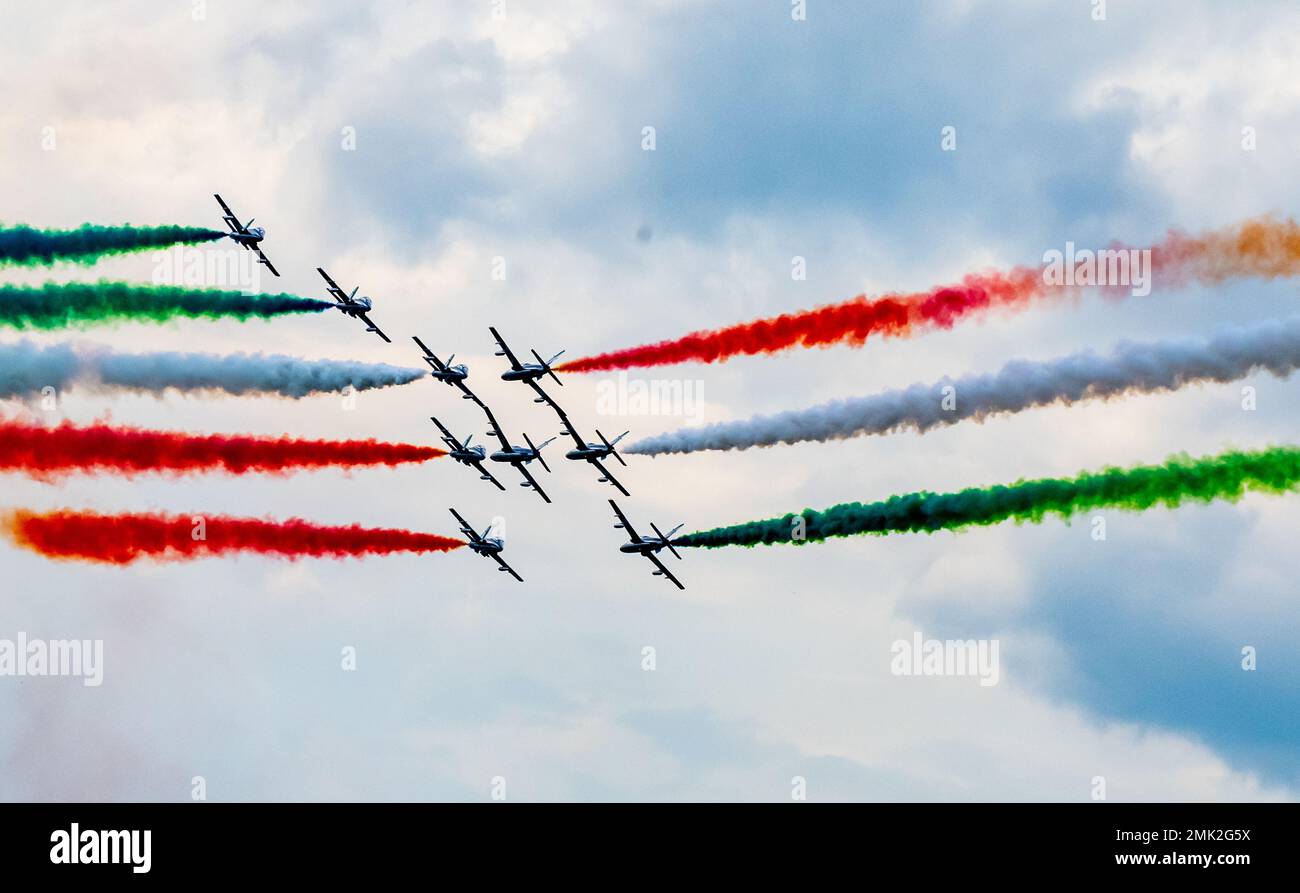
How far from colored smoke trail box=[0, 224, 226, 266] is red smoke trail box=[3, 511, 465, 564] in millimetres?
11509

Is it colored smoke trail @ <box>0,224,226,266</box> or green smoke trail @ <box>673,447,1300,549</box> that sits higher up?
colored smoke trail @ <box>0,224,226,266</box>

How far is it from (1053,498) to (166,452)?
40.7 m

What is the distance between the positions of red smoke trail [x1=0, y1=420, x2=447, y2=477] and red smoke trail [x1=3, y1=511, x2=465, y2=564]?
7.95ft

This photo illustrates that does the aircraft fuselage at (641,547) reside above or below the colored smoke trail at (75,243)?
below

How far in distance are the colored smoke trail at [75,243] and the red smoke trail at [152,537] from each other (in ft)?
37.8

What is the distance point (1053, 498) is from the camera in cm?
13000

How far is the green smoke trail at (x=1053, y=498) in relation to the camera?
414ft

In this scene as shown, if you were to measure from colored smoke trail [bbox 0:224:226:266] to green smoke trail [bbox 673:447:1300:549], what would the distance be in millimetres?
30806

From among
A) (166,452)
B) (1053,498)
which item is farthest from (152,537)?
Answer: (1053,498)

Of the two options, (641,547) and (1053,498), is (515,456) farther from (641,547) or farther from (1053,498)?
(1053,498)

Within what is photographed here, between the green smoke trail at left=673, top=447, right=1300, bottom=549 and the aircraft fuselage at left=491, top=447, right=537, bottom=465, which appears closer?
the green smoke trail at left=673, top=447, right=1300, bottom=549

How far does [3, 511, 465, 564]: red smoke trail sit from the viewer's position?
463 feet

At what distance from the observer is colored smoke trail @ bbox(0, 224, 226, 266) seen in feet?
465
